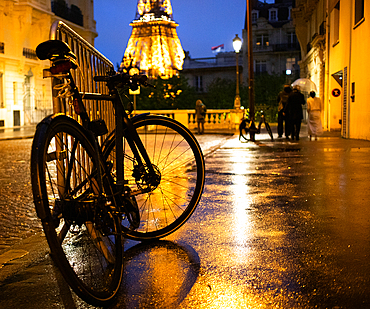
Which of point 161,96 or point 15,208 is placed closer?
point 15,208

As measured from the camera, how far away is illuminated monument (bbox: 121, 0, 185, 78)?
27188 mm

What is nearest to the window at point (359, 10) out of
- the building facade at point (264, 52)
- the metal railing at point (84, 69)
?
the metal railing at point (84, 69)

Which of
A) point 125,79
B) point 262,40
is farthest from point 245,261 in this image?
point 262,40

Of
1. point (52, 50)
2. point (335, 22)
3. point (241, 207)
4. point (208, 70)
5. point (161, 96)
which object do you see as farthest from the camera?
point (208, 70)

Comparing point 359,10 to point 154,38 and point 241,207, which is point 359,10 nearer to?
point 154,38

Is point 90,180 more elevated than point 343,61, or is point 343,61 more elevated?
point 343,61

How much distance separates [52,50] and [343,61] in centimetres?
1897

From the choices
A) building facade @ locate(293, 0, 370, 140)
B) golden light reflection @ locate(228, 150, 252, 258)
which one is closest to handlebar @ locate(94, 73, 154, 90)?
golden light reflection @ locate(228, 150, 252, 258)

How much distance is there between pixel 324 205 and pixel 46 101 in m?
38.6

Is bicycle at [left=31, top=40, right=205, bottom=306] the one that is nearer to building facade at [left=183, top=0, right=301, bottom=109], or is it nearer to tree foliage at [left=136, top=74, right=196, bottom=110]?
tree foliage at [left=136, top=74, right=196, bottom=110]

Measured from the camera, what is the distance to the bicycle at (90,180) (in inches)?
96.3

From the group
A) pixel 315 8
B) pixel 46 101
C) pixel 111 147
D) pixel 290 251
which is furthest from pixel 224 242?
pixel 46 101

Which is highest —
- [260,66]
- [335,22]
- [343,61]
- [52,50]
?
[260,66]

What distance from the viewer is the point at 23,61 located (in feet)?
124
